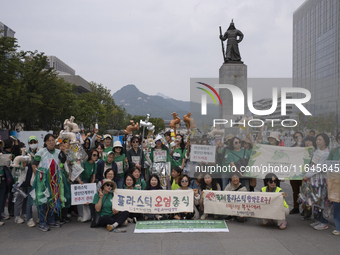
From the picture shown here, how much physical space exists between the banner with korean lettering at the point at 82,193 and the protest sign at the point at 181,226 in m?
1.12

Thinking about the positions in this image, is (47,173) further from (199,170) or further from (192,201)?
(199,170)

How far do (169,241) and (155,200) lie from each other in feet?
3.47

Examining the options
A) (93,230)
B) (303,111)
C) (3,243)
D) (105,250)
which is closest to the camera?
(105,250)

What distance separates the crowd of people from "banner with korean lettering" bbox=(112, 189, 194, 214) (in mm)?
170

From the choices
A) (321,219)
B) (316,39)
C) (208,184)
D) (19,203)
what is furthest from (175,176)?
(316,39)

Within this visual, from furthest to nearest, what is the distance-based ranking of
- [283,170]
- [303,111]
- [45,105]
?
[45,105] → [303,111] → [283,170]

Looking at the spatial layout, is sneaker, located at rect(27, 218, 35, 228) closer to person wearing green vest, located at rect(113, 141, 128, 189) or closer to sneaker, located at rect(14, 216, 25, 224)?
sneaker, located at rect(14, 216, 25, 224)

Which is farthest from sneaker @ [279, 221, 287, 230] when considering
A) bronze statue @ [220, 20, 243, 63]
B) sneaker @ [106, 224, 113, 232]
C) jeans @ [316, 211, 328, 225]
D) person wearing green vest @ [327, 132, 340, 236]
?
bronze statue @ [220, 20, 243, 63]

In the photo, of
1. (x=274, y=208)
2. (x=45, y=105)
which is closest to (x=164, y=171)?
(x=274, y=208)

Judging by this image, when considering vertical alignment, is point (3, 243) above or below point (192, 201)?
below

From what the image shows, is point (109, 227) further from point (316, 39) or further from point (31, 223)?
point (316, 39)

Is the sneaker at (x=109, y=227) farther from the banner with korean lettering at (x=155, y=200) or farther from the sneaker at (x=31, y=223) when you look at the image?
the sneaker at (x=31, y=223)

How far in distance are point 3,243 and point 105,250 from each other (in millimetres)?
1787

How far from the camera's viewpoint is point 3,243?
15.4 feet
